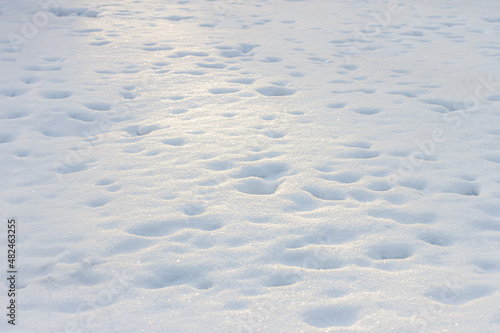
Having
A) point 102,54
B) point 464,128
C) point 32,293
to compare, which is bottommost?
point 32,293

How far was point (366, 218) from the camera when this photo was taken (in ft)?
10.1

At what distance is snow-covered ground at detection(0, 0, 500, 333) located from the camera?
2438 mm

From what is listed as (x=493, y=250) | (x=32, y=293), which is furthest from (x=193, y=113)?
(x=493, y=250)

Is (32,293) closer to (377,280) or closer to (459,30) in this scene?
A: (377,280)

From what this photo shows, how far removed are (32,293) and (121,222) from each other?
721 millimetres

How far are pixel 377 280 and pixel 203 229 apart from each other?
116cm

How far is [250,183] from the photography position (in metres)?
3.48

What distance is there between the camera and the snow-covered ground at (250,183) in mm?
2438

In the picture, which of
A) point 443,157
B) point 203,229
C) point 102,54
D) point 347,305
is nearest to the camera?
point 347,305

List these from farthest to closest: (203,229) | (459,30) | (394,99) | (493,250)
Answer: (459,30) < (394,99) < (203,229) < (493,250)

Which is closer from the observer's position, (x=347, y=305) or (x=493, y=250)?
(x=347, y=305)

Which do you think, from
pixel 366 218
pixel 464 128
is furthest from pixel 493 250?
pixel 464 128

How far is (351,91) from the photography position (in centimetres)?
512

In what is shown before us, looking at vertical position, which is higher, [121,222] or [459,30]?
[459,30]
